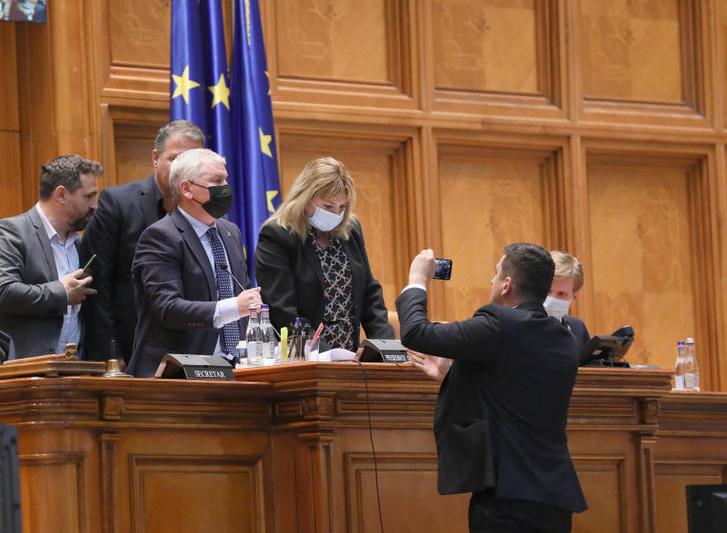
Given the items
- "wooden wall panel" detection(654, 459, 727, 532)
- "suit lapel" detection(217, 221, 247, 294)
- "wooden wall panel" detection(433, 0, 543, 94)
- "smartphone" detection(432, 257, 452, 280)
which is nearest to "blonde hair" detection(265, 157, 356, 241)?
"suit lapel" detection(217, 221, 247, 294)

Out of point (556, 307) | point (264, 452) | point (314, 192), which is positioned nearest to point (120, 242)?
point (314, 192)

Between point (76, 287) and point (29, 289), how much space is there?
176 mm

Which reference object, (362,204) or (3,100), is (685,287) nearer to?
(362,204)

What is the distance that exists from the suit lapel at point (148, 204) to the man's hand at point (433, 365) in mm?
1580

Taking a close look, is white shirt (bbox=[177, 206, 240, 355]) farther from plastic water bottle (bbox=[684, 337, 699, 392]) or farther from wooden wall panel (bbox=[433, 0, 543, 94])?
wooden wall panel (bbox=[433, 0, 543, 94])

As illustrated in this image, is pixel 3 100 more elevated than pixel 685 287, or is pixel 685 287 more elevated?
pixel 3 100

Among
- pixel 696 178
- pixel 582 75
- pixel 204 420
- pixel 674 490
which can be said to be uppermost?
pixel 582 75

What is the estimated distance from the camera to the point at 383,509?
520 centimetres

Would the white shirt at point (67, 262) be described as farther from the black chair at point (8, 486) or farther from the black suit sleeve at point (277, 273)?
the black chair at point (8, 486)

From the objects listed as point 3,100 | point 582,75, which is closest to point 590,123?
point 582,75

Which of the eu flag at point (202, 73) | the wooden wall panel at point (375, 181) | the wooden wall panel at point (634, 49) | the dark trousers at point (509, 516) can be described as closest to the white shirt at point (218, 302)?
the dark trousers at point (509, 516)

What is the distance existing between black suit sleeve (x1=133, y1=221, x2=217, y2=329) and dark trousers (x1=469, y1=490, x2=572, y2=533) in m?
1.24

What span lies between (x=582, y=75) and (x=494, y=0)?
64 cm

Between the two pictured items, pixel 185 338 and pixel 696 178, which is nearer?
pixel 185 338
